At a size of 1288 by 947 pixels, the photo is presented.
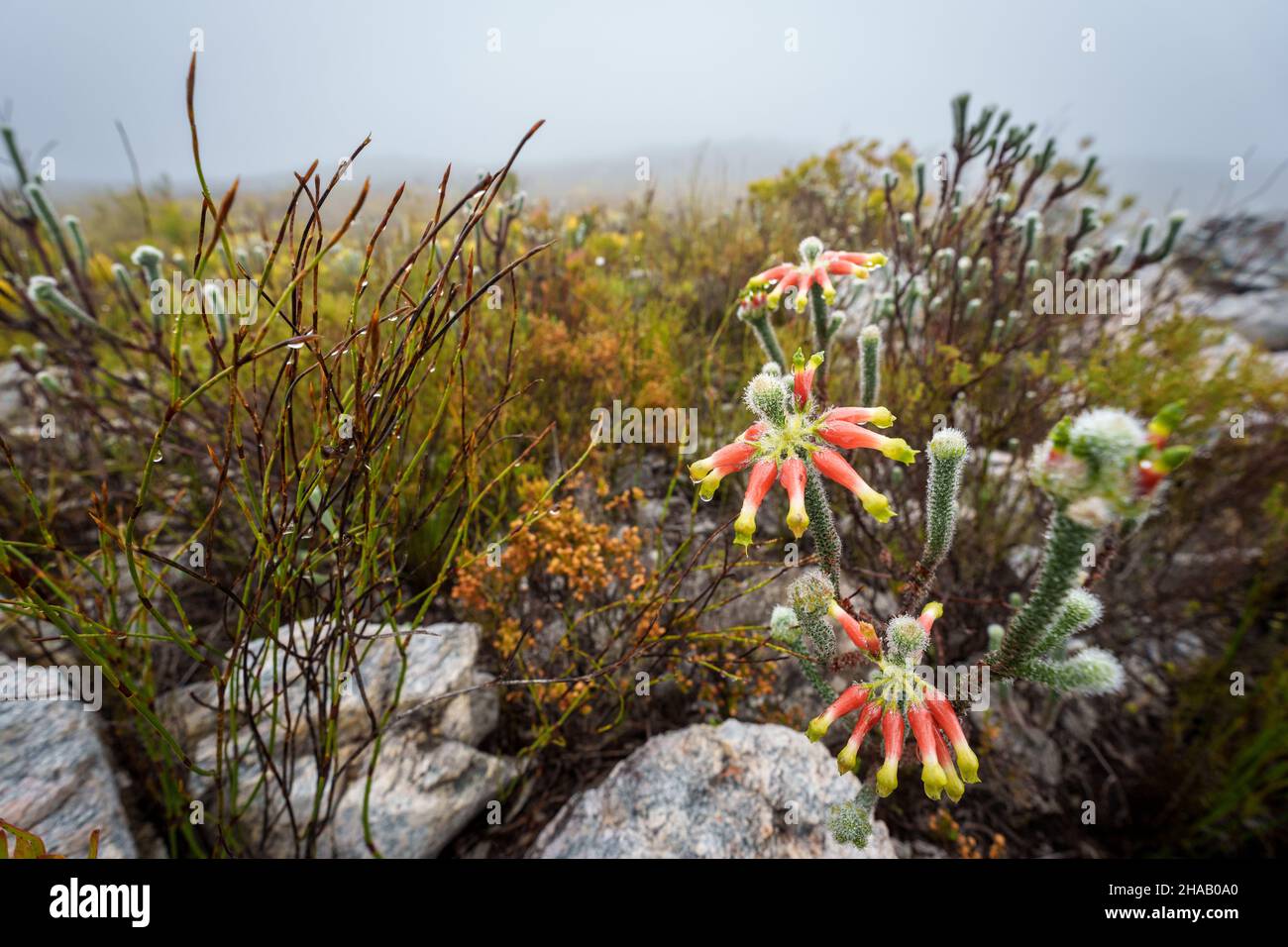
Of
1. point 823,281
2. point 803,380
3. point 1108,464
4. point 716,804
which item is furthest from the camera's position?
point 716,804

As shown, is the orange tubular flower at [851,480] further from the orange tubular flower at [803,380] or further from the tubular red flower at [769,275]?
the tubular red flower at [769,275]

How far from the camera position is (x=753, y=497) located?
938 millimetres

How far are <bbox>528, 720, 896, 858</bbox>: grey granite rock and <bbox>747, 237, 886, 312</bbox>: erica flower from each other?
4.63ft

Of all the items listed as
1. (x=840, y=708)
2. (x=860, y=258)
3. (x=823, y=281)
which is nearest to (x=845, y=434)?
(x=840, y=708)

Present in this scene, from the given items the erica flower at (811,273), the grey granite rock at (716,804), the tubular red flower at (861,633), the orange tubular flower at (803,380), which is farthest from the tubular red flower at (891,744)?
the erica flower at (811,273)

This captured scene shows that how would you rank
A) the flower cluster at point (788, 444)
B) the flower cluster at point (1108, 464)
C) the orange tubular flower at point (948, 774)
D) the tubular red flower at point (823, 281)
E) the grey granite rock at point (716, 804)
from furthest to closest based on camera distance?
the grey granite rock at point (716, 804) < the tubular red flower at point (823, 281) < the flower cluster at point (788, 444) < the orange tubular flower at point (948, 774) < the flower cluster at point (1108, 464)

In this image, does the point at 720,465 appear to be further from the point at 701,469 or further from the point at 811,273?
the point at 811,273

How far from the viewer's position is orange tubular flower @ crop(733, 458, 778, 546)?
0.90 metres

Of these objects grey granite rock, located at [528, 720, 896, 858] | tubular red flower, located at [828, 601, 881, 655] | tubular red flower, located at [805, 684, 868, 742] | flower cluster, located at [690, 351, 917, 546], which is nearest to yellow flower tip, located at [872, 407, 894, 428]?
flower cluster, located at [690, 351, 917, 546]

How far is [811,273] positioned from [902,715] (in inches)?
44.8

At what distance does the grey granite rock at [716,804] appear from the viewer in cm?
160

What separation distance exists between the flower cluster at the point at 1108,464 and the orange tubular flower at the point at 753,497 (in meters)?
0.42

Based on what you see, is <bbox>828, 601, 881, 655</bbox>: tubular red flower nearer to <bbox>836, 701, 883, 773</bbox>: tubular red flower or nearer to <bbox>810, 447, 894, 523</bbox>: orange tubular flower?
<bbox>836, 701, 883, 773</bbox>: tubular red flower
